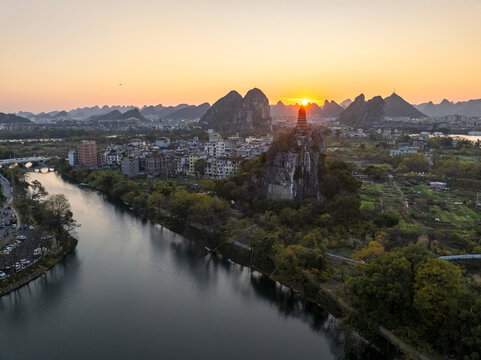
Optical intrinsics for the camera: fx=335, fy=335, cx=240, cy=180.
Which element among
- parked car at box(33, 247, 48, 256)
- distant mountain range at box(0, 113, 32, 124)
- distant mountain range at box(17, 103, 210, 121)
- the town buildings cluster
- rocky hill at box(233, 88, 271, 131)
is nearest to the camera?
parked car at box(33, 247, 48, 256)

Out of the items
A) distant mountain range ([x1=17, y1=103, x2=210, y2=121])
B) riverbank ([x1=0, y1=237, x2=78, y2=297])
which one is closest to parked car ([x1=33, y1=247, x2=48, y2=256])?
riverbank ([x1=0, y1=237, x2=78, y2=297])

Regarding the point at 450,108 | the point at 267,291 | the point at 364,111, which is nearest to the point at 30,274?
the point at 267,291

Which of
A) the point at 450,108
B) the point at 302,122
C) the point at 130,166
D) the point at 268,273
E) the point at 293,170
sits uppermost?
the point at 450,108

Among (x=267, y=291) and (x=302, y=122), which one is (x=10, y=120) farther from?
(x=267, y=291)

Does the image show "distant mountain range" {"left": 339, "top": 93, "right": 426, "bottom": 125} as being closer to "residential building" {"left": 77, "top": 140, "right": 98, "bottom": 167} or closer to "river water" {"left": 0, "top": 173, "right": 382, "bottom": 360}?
"residential building" {"left": 77, "top": 140, "right": 98, "bottom": 167}

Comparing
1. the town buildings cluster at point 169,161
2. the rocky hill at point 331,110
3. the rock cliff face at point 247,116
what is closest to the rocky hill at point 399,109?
the rocky hill at point 331,110

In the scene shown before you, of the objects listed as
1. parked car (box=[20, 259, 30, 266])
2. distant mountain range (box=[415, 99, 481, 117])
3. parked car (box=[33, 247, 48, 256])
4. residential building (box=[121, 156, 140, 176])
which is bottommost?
parked car (box=[20, 259, 30, 266])
